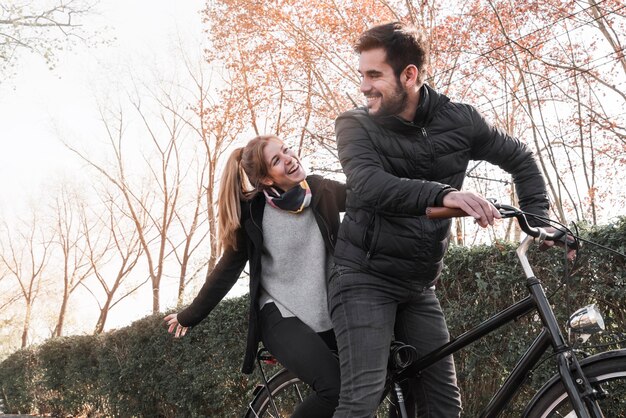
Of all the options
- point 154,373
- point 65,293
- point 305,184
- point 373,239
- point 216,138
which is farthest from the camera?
point 65,293

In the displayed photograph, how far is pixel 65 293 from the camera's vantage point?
33531mm

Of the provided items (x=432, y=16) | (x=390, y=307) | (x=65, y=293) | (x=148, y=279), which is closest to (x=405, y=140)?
(x=390, y=307)

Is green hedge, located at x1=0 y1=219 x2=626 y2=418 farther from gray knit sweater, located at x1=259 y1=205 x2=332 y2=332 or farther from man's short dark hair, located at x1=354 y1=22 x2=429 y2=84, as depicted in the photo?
gray knit sweater, located at x1=259 y1=205 x2=332 y2=332

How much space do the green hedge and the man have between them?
0.59m

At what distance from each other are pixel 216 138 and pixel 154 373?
12.7 m

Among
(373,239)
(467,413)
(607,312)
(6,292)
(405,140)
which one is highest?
(6,292)

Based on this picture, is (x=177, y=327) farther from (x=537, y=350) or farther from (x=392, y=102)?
(x=537, y=350)

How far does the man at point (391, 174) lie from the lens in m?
2.50

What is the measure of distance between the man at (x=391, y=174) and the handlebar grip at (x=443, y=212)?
27 cm

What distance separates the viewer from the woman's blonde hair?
3.19 m

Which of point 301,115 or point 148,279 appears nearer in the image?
point 301,115

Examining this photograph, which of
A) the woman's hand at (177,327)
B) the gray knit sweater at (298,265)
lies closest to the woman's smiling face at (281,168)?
the gray knit sweater at (298,265)

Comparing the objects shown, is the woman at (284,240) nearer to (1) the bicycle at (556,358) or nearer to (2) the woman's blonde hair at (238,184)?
(2) the woman's blonde hair at (238,184)

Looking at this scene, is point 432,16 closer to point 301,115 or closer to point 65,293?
point 301,115
